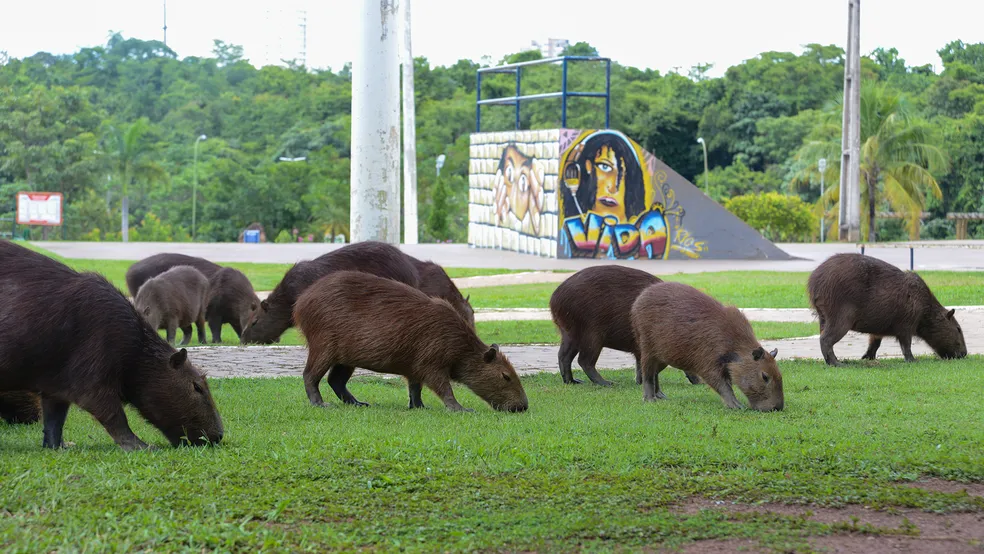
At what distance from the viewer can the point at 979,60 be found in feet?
196

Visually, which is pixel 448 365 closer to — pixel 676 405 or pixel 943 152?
pixel 676 405

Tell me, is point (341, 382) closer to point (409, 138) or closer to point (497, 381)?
point (497, 381)

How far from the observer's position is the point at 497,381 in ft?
25.3

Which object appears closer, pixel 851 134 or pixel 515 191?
pixel 515 191

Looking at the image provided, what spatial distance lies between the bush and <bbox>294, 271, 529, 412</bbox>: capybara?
37048mm

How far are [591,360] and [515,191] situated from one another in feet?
69.9

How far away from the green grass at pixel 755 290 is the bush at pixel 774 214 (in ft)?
74.0

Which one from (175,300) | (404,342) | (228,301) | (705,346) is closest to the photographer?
(404,342)

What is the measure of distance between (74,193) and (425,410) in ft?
179

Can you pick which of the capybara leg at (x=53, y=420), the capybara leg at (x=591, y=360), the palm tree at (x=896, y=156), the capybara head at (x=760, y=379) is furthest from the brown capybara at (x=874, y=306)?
the palm tree at (x=896, y=156)

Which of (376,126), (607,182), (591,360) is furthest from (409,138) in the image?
(591,360)

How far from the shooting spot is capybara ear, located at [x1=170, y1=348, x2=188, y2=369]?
6043 millimetres

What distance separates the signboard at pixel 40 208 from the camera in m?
46.5

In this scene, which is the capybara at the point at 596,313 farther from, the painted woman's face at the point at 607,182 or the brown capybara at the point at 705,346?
the painted woman's face at the point at 607,182
